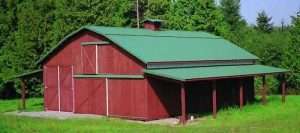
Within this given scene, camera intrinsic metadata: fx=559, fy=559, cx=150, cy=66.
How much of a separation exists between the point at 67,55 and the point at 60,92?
228 cm

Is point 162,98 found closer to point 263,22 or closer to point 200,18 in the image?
point 200,18

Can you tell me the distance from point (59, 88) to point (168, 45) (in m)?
6.96

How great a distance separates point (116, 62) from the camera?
1147 inches

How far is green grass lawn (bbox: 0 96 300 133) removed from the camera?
21844 millimetres

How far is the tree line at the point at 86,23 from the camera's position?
4669cm

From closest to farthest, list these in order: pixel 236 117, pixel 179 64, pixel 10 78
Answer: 1. pixel 236 117
2. pixel 179 64
3. pixel 10 78

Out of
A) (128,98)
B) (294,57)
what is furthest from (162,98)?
(294,57)

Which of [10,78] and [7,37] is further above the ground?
[7,37]

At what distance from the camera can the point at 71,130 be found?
2172 cm

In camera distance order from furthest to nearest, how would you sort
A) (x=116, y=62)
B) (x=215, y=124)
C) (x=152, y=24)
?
(x=152, y=24) → (x=116, y=62) → (x=215, y=124)

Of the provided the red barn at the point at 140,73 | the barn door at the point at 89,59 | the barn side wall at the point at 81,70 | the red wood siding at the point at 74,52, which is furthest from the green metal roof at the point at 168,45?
the barn door at the point at 89,59

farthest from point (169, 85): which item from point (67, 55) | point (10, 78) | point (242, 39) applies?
point (242, 39)

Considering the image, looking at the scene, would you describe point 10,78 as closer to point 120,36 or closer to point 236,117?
point 120,36

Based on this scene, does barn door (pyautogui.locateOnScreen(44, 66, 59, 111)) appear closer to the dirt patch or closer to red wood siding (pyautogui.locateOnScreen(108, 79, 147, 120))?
the dirt patch
